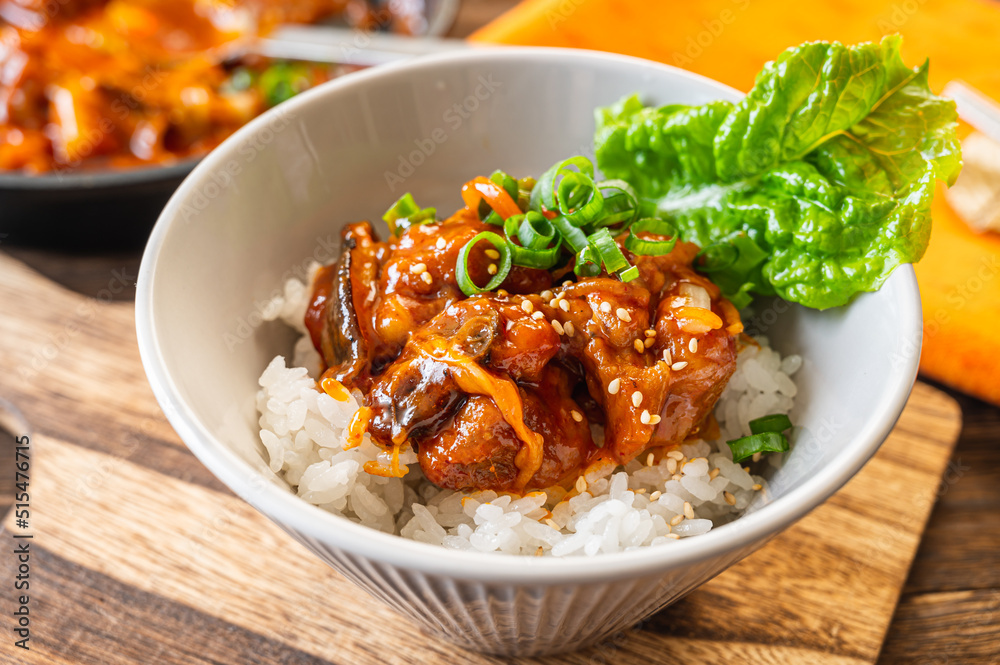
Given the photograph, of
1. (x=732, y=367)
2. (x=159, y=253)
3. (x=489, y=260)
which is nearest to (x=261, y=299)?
(x=159, y=253)

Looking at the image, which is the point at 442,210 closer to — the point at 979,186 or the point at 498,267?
the point at 498,267

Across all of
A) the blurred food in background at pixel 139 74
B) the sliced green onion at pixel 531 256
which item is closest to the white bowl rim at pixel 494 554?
the sliced green onion at pixel 531 256

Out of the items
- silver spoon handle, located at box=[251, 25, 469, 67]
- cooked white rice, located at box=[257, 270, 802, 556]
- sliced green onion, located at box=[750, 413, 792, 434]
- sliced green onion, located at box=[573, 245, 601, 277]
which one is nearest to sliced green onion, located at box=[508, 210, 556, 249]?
sliced green onion, located at box=[573, 245, 601, 277]

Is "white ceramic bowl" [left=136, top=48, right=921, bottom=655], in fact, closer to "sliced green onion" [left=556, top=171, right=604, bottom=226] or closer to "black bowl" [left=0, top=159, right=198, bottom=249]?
"sliced green onion" [left=556, top=171, right=604, bottom=226]

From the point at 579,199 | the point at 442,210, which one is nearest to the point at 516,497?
the point at 579,199

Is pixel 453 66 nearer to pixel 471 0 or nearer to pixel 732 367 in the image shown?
pixel 732 367
